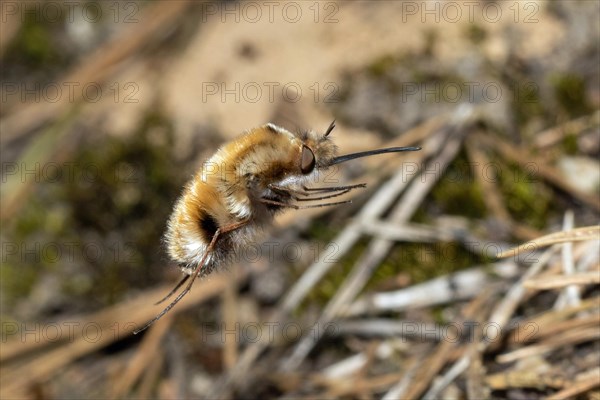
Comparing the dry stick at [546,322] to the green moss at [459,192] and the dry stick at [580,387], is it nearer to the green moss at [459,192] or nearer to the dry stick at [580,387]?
the dry stick at [580,387]

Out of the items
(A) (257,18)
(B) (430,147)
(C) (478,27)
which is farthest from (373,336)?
(A) (257,18)

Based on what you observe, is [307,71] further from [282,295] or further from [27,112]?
[27,112]

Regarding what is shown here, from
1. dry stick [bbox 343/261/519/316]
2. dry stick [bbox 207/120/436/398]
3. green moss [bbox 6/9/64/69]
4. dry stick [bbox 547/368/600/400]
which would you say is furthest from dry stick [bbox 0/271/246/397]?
green moss [bbox 6/9/64/69]

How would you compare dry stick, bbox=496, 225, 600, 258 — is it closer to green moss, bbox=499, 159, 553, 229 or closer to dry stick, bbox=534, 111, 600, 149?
green moss, bbox=499, 159, 553, 229

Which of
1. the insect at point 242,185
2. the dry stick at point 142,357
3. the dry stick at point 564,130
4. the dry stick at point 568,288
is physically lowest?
the dry stick at point 142,357

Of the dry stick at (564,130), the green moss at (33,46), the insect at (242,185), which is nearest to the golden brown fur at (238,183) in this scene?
the insect at (242,185)

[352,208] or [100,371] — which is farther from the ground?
[352,208]

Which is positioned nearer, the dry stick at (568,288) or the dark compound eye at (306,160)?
the dark compound eye at (306,160)
